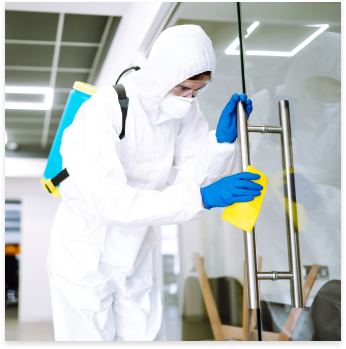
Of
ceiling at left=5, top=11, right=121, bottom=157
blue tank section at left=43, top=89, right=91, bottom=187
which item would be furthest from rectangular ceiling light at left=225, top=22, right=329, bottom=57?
ceiling at left=5, top=11, right=121, bottom=157

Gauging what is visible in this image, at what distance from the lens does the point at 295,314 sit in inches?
49.5

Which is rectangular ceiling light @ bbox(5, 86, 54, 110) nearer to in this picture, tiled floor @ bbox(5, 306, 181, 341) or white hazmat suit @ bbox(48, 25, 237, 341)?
tiled floor @ bbox(5, 306, 181, 341)

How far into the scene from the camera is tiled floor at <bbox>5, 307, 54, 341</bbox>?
5183 millimetres

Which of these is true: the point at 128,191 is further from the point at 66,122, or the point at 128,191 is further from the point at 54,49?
the point at 54,49

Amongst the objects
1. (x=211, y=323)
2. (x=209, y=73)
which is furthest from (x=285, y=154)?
(x=211, y=323)

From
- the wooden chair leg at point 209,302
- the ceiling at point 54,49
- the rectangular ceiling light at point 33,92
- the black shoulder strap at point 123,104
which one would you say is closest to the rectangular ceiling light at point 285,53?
the black shoulder strap at point 123,104

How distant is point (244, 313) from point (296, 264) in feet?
2.91

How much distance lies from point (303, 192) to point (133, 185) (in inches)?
22.1

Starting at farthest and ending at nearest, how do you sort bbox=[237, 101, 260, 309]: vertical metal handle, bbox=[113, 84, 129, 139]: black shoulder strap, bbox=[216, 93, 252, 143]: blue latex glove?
bbox=[113, 84, 129, 139]: black shoulder strap → bbox=[216, 93, 252, 143]: blue latex glove → bbox=[237, 101, 260, 309]: vertical metal handle

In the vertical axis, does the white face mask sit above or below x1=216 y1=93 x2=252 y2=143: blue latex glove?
above

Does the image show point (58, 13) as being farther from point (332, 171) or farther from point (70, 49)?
point (332, 171)

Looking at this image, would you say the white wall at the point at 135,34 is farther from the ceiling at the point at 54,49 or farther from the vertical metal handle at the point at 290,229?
the vertical metal handle at the point at 290,229

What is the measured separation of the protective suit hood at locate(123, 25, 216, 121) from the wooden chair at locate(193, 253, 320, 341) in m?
0.69

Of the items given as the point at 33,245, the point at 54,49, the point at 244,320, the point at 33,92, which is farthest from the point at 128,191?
the point at 33,245
